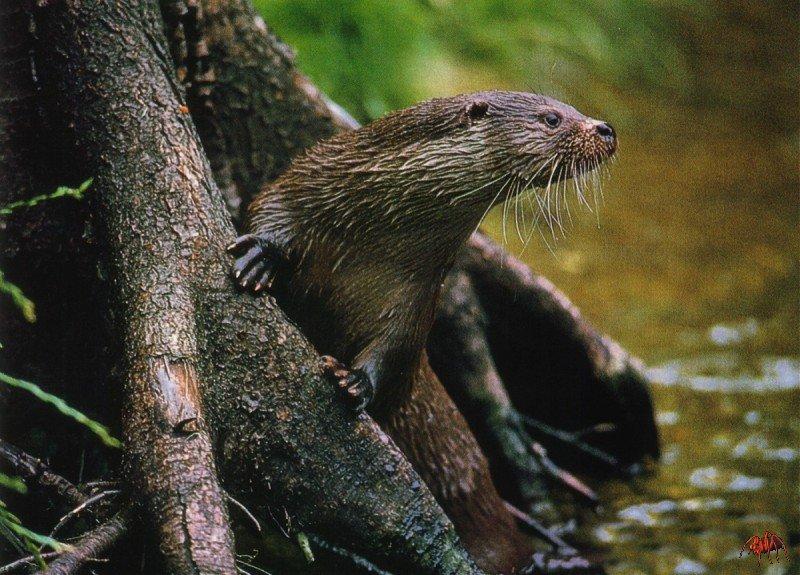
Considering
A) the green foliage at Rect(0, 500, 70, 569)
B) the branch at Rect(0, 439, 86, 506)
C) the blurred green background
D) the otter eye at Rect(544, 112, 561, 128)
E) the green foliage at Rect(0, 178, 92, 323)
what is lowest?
the green foliage at Rect(0, 500, 70, 569)

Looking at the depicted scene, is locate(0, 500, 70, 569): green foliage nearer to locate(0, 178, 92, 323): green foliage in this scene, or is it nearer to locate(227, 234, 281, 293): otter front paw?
locate(0, 178, 92, 323): green foliage

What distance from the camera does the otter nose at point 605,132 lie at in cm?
254

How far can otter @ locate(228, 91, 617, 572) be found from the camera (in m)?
2.46

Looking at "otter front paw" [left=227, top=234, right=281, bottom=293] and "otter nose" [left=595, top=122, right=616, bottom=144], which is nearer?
"otter front paw" [left=227, top=234, right=281, bottom=293]

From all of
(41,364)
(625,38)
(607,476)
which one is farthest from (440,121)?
(625,38)

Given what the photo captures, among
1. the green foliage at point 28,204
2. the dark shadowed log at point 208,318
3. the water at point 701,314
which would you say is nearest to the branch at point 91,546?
the dark shadowed log at point 208,318

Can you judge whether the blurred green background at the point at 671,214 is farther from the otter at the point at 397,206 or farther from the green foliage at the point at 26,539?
the green foliage at the point at 26,539

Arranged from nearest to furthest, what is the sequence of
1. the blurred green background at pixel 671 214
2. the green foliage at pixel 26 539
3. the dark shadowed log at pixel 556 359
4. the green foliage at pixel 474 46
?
the green foliage at pixel 26 539 < the blurred green background at pixel 671 214 < the dark shadowed log at pixel 556 359 < the green foliage at pixel 474 46

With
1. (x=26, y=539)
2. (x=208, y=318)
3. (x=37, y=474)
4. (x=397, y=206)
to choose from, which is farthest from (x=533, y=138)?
(x=26, y=539)

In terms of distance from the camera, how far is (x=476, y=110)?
247 centimetres

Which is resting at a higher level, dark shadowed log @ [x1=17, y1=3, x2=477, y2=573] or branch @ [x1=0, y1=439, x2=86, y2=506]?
dark shadowed log @ [x1=17, y1=3, x2=477, y2=573]

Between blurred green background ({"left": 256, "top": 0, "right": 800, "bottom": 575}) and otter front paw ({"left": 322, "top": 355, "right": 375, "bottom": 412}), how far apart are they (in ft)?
2.97
